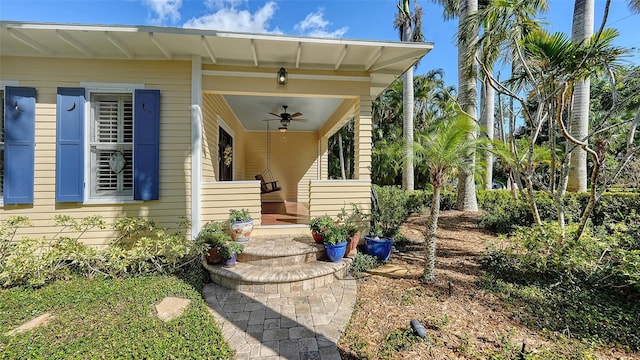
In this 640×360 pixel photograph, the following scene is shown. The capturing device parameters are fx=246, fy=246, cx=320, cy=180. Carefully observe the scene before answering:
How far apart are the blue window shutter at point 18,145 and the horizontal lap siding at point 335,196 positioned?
4057mm

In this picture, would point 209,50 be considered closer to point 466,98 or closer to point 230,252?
point 230,252

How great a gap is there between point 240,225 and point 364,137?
249cm

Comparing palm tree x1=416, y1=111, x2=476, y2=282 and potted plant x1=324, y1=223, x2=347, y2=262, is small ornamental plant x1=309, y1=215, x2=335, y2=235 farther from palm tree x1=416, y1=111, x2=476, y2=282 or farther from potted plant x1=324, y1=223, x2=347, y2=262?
palm tree x1=416, y1=111, x2=476, y2=282

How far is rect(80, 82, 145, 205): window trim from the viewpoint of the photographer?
362 cm

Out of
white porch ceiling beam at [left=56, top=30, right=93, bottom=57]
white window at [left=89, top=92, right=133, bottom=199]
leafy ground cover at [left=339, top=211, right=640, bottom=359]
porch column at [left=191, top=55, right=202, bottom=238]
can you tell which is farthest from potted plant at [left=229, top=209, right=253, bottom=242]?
white porch ceiling beam at [left=56, top=30, right=93, bottom=57]

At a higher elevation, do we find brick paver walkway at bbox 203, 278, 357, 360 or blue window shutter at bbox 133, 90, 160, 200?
blue window shutter at bbox 133, 90, 160, 200

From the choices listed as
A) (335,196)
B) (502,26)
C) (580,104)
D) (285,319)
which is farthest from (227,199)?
(580,104)

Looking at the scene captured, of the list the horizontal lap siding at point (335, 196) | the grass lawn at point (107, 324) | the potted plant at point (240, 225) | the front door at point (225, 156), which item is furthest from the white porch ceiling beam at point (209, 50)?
the grass lawn at point (107, 324)

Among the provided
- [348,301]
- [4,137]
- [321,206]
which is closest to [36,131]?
[4,137]

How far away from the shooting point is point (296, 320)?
247cm

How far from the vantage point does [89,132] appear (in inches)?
144

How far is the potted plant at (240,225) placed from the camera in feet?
12.1

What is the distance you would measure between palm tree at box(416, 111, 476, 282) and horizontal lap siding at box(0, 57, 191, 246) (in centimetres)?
346

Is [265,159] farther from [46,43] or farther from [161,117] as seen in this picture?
[46,43]
